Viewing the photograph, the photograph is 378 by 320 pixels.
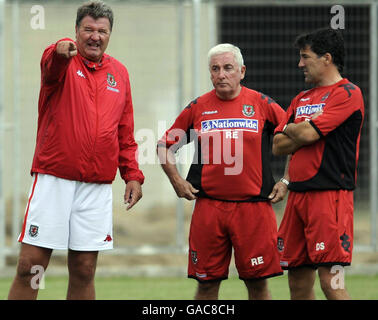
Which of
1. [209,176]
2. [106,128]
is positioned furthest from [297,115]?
[106,128]

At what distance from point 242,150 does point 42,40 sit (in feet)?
14.4

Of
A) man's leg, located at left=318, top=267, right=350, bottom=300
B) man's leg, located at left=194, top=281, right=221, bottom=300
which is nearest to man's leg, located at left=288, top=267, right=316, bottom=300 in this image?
man's leg, located at left=318, top=267, right=350, bottom=300

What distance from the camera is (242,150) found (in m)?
5.06

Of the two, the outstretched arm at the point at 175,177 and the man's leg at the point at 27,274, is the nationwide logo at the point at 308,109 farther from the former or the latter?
the man's leg at the point at 27,274

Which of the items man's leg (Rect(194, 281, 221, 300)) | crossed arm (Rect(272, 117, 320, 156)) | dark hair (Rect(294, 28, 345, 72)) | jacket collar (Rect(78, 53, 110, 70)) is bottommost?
man's leg (Rect(194, 281, 221, 300))

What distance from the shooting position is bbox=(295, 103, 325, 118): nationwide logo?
4902 millimetres

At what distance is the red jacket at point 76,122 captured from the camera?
4.56m

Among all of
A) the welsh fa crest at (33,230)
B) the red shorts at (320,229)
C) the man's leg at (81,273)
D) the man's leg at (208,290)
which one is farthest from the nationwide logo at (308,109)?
the welsh fa crest at (33,230)

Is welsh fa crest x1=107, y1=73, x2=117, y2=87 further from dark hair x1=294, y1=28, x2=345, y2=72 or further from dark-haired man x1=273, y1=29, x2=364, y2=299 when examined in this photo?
dark hair x1=294, y1=28, x2=345, y2=72

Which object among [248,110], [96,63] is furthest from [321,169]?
[96,63]

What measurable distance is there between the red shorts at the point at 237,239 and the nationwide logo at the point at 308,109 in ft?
2.02

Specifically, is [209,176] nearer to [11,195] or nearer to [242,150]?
[242,150]

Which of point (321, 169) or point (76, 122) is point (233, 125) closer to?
point (321, 169)

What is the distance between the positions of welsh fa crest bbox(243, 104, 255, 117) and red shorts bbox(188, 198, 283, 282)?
1.86 ft
